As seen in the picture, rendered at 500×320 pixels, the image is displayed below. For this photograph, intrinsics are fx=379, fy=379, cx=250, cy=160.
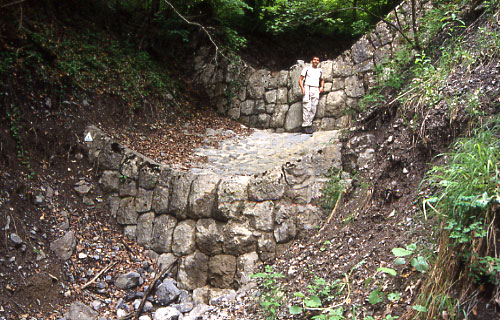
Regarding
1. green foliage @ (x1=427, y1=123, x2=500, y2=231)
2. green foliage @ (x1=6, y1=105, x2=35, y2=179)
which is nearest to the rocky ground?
green foliage @ (x1=6, y1=105, x2=35, y2=179)

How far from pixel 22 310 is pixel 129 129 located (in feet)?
11.3

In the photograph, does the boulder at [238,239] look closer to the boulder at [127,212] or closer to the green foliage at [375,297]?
the boulder at [127,212]

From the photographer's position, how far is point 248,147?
715 cm

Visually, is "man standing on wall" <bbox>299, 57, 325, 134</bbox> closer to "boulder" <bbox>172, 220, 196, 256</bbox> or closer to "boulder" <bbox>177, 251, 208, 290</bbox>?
"boulder" <bbox>172, 220, 196, 256</bbox>

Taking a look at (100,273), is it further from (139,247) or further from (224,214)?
(224,214)

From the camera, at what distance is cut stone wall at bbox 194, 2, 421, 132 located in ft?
24.1

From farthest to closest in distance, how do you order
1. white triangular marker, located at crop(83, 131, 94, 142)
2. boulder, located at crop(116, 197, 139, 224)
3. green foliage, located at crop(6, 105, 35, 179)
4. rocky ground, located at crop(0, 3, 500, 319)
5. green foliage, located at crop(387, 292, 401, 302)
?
1. white triangular marker, located at crop(83, 131, 94, 142)
2. boulder, located at crop(116, 197, 139, 224)
3. green foliage, located at crop(6, 105, 35, 179)
4. rocky ground, located at crop(0, 3, 500, 319)
5. green foliage, located at crop(387, 292, 401, 302)

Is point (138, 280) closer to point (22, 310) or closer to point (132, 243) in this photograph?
point (132, 243)

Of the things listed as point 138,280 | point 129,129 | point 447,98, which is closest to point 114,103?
point 129,129

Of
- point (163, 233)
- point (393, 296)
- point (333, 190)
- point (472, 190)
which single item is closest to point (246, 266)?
point (163, 233)

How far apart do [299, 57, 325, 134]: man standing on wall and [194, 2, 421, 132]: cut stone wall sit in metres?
0.16

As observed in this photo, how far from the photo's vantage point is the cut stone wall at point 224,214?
4.84 metres

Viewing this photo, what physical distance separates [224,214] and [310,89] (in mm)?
3829

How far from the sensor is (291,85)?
838cm
